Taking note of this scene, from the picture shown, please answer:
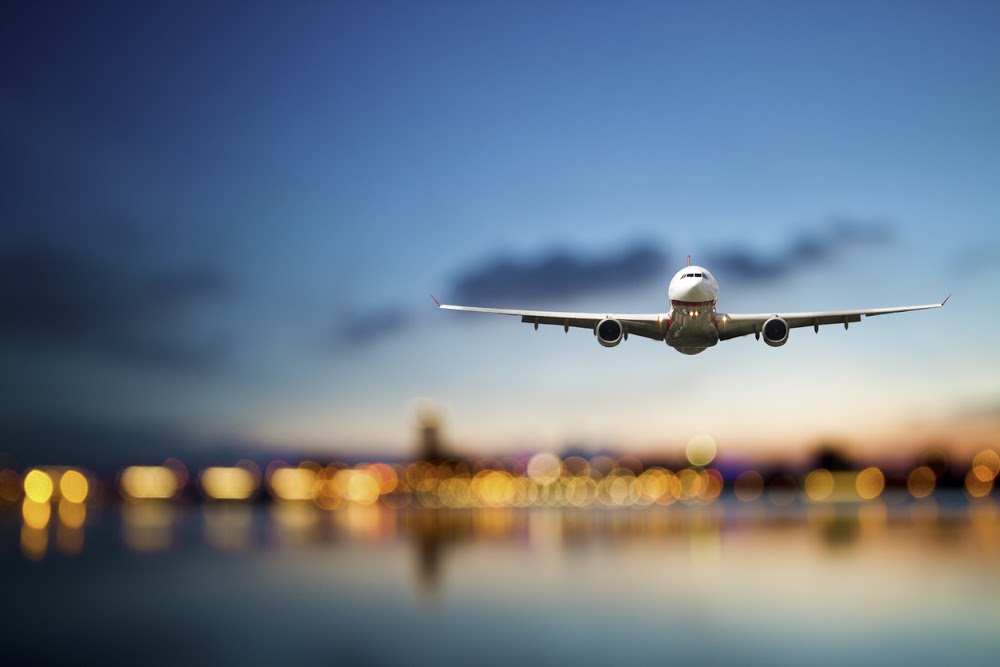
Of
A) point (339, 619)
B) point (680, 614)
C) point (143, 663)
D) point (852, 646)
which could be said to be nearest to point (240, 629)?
point (339, 619)

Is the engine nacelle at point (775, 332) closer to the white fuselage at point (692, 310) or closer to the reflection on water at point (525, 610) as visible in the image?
the white fuselage at point (692, 310)

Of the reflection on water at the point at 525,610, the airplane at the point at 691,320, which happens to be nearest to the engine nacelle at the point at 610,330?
the airplane at the point at 691,320

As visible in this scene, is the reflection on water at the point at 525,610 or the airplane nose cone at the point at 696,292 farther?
the reflection on water at the point at 525,610

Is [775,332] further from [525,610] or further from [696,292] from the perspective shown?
[525,610]

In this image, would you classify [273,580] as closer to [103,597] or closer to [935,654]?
[103,597]

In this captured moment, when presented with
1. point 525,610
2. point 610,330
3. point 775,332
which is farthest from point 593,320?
point 525,610

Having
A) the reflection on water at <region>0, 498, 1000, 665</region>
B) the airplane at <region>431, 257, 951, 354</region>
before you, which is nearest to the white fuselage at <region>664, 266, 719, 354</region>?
the airplane at <region>431, 257, 951, 354</region>
